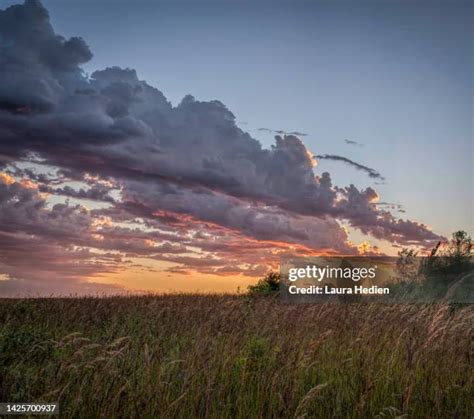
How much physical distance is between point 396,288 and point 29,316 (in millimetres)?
14809

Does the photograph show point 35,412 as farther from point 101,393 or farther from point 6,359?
point 6,359

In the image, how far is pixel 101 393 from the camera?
539 cm

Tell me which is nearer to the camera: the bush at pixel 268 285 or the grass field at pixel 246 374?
the grass field at pixel 246 374

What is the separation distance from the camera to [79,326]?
1240 cm

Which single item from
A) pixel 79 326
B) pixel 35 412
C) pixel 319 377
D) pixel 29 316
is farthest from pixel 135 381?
pixel 29 316

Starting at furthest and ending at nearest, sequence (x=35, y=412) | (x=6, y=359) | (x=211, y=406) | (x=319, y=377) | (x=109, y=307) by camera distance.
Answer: (x=109, y=307) → (x=6, y=359) → (x=319, y=377) → (x=211, y=406) → (x=35, y=412)

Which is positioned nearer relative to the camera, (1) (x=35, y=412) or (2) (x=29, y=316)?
(1) (x=35, y=412)

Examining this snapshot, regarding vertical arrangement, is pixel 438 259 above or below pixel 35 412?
above

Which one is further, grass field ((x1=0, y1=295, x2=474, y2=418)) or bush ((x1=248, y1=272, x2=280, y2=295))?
bush ((x1=248, y1=272, x2=280, y2=295))

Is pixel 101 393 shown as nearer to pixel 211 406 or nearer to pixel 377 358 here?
pixel 211 406

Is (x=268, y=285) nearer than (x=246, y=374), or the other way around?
(x=246, y=374)

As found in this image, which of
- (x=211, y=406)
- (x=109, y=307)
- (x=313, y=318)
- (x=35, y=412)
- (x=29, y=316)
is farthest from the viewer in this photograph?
(x=109, y=307)

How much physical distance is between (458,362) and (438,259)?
15.5 m

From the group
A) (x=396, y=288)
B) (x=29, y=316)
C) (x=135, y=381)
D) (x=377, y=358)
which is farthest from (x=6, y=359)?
(x=396, y=288)
